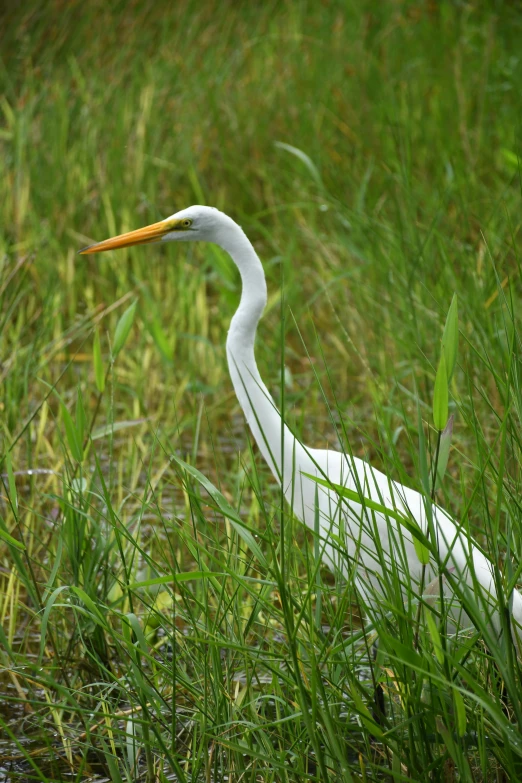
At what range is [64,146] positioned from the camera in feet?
14.8

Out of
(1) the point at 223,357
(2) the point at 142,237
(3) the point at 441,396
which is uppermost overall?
(3) the point at 441,396

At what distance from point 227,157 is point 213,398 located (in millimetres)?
1896

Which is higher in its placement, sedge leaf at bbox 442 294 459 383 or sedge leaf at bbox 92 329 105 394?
sedge leaf at bbox 442 294 459 383

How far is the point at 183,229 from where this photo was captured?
2.25 meters

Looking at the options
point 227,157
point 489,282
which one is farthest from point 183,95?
point 489,282

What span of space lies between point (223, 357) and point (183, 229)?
51.7 inches

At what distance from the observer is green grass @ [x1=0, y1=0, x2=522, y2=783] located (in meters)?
1.40

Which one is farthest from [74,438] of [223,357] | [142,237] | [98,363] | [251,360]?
[223,357]

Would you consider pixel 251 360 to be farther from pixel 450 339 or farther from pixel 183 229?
pixel 450 339

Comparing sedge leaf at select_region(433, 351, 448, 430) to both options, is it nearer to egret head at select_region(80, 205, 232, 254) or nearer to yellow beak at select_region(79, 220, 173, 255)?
egret head at select_region(80, 205, 232, 254)

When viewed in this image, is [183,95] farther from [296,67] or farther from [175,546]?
[175,546]

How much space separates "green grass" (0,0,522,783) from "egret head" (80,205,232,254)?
297 millimetres

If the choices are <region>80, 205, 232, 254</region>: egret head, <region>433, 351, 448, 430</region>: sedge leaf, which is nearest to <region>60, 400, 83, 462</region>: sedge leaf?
<region>80, 205, 232, 254</region>: egret head

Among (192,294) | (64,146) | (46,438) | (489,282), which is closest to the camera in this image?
(489,282)
